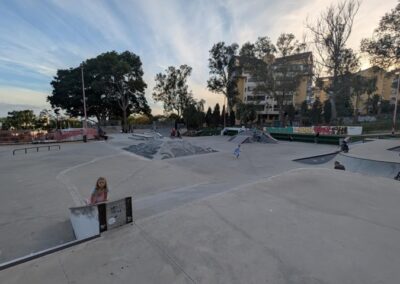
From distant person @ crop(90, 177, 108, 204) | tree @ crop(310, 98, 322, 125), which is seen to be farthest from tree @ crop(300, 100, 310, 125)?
distant person @ crop(90, 177, 108, 204)

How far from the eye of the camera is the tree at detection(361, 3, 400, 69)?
67.5ft

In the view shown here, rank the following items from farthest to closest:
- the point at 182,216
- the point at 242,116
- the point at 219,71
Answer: the point at 242,116
the point at 219,71
the point at 182,216

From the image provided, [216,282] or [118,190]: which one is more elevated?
[216,282]

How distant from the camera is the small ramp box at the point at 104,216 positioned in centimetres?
309

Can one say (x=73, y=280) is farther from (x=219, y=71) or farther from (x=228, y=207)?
(x=219, y=71)

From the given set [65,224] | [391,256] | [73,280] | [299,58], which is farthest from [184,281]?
[299,58]

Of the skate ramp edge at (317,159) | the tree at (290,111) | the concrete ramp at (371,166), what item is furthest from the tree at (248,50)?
the concrete ramp at (371,166)

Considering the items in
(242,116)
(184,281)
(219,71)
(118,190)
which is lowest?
(118,190)

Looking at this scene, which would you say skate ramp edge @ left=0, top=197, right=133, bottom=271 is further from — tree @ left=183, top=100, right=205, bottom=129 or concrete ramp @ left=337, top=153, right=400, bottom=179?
tree @ left=183, top=100, right=205, bottom=129

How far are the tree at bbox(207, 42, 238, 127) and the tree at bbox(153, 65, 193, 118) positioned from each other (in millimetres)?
6408

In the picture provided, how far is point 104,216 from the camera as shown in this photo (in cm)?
307

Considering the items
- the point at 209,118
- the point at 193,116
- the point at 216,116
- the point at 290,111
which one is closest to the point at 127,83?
the point at 193,116

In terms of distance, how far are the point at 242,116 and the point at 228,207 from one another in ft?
134

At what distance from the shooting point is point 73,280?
2.14 meters
